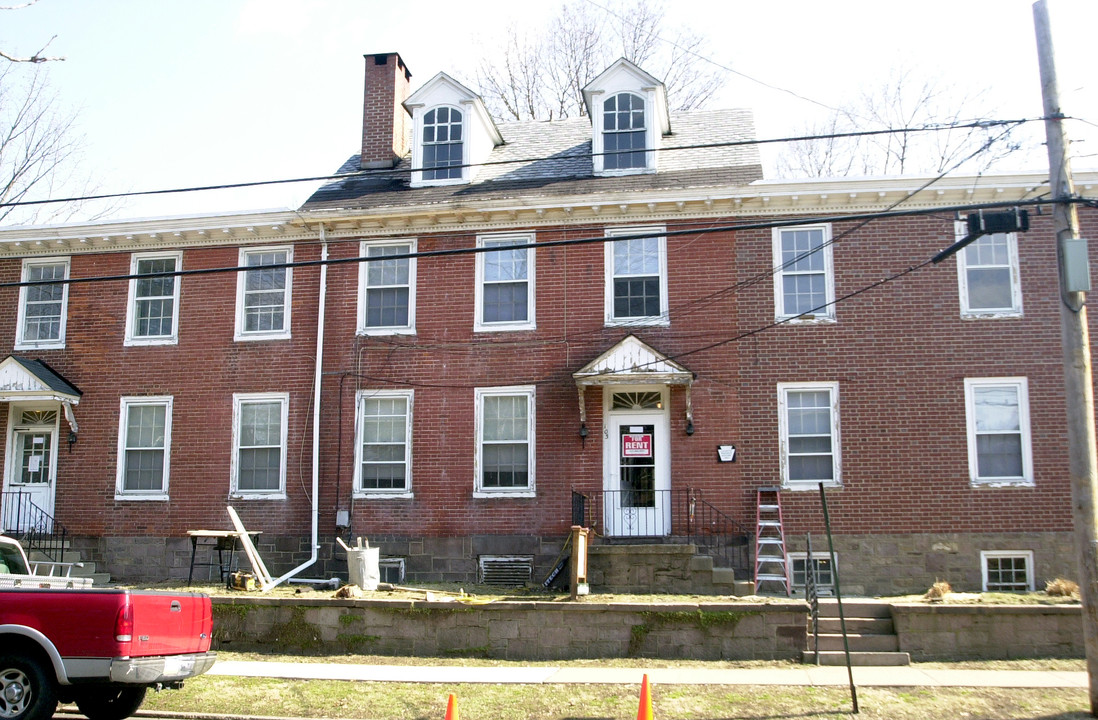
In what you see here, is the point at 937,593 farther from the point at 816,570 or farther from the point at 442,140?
the point at 442,140

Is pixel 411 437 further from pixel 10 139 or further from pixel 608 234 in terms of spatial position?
pixel 10 139

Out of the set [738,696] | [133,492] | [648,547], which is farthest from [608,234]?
[133,492]

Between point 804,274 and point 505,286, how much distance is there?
548 cm

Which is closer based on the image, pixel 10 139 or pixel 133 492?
pixel 133 492

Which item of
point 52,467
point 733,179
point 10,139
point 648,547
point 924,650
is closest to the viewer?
point 924,650

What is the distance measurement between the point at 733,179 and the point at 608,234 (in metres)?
2.49

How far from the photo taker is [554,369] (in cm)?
1764

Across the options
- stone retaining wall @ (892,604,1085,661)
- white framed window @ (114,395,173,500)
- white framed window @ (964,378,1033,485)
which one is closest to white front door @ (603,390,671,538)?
stone retaining wall @ (892,604,1085,661)

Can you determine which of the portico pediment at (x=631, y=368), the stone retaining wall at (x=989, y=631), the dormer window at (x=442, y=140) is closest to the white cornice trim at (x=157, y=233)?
the dormer window at (x=442, y=140)

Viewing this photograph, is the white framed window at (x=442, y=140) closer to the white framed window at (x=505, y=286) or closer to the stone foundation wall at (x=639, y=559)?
the white framed window at (x=505, y=286)

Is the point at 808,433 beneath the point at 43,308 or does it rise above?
beneath

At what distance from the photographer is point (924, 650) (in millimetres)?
13000

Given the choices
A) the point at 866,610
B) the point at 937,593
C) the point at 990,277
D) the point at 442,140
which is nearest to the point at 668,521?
the point at 866,610

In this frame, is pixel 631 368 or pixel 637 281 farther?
pixel 637 281
